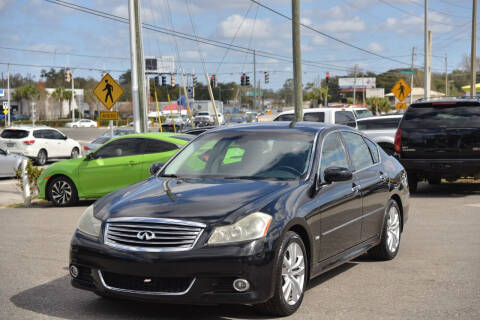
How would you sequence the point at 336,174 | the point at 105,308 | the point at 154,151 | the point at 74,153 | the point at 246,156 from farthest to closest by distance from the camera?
the point at 74,153
the point at 154,151
the point at 246,156
the point at 336,174
the point at 105,308

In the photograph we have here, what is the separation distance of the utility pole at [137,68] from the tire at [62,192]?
777 centimetres

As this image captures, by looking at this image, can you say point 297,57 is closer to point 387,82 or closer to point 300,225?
point 300,225

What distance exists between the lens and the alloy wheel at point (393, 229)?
823 cm

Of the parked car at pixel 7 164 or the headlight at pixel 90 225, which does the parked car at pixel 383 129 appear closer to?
the parked car at pixel 7 164

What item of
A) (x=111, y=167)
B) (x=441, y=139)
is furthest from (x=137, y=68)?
(x=441, y=139)

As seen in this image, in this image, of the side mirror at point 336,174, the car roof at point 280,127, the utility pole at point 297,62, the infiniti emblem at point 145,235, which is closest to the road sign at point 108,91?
the utility pole at point 297,62

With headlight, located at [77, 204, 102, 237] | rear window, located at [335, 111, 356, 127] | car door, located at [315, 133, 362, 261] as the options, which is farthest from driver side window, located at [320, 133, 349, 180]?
rear window, located at [335, 111, 356, 127]

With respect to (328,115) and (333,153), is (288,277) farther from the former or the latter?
(328,115)

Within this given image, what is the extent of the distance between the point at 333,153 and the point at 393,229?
1.70 metres

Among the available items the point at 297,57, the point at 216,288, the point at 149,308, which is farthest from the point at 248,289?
the point at 297,57

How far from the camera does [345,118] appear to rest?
23875mm

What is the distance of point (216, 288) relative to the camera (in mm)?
5344

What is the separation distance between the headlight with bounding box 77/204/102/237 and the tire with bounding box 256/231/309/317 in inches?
56.1

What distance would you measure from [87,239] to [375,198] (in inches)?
132
